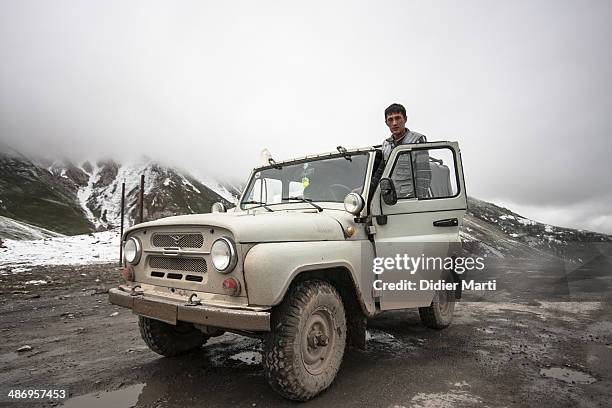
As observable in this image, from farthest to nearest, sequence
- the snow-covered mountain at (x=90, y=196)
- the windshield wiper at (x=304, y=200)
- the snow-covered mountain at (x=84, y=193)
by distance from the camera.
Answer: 1. the snow-covered mountain at (x=84, y=193)
2. the snow-covered mountain at (x=90, y=196)
3. the windshield wiper at (x=304, y=200)

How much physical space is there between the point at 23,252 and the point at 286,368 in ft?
57.1

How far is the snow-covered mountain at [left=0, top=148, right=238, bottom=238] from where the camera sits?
11000 cm

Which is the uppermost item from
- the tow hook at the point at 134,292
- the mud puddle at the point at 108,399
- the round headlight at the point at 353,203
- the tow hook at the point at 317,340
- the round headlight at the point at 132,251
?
the round headlight at the point at 353,203

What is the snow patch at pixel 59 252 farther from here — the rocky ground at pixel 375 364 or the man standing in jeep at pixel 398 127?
the man standing in jeep at pixel 398 127

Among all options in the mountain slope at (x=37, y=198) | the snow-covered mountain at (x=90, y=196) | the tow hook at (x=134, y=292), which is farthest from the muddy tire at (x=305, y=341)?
the mountain slope at (x=37, y=198)

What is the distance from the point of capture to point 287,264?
10.0 feet

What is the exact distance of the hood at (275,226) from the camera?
3.12 meters

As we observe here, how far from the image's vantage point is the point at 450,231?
505cm

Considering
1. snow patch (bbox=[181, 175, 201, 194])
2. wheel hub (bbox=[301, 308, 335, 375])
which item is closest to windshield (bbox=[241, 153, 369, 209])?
wheel hub (bbox=[301, 308, 335, 375])

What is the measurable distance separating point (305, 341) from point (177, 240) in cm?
146

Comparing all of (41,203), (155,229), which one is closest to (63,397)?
(155,229)

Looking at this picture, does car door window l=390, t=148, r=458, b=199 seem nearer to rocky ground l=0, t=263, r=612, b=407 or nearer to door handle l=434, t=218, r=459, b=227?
door handle l=434, t=218, r=459, b=227

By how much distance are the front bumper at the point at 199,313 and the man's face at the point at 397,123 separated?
3.20 meters

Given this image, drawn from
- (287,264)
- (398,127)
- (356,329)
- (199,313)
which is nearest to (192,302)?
(199,313)
